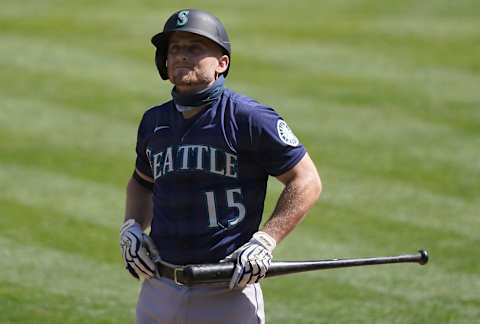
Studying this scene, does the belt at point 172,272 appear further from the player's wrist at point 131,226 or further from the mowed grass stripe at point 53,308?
the mowed grass stripe at point 53,308

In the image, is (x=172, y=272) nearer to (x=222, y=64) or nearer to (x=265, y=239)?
(x=265, y=239)

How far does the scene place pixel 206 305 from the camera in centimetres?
480

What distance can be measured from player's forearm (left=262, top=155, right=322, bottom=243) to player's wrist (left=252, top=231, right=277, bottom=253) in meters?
0.04

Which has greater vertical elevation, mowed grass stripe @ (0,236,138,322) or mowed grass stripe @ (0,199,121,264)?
mowed grass stripe @ (0,199,121,264)

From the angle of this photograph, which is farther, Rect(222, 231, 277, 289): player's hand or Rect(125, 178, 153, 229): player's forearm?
Rect(125, 178, 153, 229): player's forearm

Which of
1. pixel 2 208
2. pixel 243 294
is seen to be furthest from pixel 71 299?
pixel 243 294

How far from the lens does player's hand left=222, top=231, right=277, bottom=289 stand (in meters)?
4.55

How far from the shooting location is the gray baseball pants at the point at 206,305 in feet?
15.7

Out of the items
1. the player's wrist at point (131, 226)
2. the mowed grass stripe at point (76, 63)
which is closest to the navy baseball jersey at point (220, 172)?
the player's wrist at point (131, 226)

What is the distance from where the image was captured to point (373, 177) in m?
10.4

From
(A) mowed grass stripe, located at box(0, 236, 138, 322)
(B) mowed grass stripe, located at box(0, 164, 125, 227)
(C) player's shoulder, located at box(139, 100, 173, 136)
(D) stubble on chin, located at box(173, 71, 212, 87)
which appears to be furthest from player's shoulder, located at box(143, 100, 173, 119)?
(B) mowed grass stripe, located at box(0, 164, 125, 227)

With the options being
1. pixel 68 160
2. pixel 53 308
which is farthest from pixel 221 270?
pixel 68 160

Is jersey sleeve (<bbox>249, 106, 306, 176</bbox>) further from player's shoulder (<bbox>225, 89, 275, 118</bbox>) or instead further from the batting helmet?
the batting helmet

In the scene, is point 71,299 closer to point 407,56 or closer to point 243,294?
point 243,294
